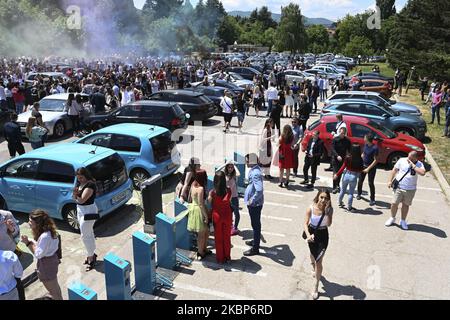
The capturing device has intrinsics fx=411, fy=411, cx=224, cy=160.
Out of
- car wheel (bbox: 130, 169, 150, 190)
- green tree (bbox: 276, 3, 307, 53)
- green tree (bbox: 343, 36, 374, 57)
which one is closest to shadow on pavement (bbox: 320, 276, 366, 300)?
car wheel (bbox: 130, 169, 150, 190)

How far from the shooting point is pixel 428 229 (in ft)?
28.8

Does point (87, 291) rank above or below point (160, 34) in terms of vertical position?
below

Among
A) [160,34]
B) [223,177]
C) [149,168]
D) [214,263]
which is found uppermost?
[160,34]

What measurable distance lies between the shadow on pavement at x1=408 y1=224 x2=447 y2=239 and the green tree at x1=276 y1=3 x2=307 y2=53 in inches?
2422

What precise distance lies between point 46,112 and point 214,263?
1227 centimetres

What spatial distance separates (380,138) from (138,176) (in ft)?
23.9

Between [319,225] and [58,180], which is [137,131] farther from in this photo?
[319,225]

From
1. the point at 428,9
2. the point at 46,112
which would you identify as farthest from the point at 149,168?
the point at 428,9

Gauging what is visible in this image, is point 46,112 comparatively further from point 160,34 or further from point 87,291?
point 160,34

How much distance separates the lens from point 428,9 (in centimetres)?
3144

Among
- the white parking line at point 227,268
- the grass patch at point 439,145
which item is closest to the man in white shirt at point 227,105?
the grass patch at point 439,145

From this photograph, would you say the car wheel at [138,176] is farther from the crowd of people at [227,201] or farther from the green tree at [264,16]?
the green tree at [264,16]

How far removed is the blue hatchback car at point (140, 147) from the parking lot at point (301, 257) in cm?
72

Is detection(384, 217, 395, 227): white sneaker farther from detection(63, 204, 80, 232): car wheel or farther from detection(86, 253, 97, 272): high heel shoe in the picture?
detection(63, 204, 80, 232): car wheel
